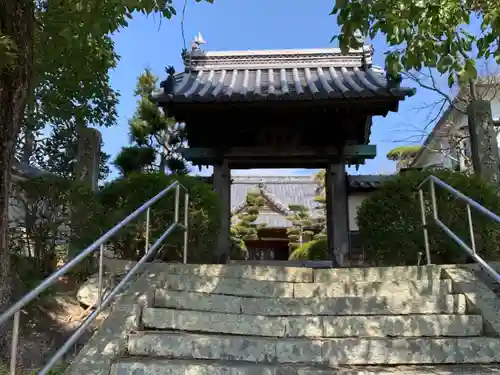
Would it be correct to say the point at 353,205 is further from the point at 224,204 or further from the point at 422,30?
the point at 422,30

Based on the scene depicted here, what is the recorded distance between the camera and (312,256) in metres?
11.3

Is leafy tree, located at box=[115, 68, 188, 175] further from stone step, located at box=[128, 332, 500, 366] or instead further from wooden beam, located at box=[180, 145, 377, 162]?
stone step, located at box=[128, 332, 500, 366]

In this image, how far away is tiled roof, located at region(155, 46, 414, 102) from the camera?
618 centimetres

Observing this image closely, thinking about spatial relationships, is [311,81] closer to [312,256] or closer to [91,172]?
[91,172]

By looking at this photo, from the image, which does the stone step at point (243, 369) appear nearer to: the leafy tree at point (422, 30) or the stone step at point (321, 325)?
the stone step at point (321, 325)

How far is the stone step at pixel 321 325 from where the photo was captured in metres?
3.26

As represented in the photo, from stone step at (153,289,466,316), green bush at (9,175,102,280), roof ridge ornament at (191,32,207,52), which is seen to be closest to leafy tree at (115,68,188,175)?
roof ridge ornament at (191,32,207,52)

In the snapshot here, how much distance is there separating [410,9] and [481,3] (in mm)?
1687

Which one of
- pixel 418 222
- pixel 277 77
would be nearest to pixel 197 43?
pixel 277 77

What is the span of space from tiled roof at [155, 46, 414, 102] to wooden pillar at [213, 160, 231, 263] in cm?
126

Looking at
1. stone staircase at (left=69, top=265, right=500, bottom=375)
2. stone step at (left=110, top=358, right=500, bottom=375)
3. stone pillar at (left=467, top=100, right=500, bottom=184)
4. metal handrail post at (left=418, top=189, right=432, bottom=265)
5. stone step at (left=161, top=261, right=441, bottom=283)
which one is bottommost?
stone step at (left=110, top=358, right=500, bottom=375)

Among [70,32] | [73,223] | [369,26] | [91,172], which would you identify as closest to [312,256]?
[91,172]

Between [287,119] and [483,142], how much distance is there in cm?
269

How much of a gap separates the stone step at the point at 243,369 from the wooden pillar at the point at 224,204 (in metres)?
3.86
